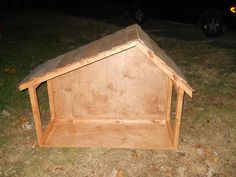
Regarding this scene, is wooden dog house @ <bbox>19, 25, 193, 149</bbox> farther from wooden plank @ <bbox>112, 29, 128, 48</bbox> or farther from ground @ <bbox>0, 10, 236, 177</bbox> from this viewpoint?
ground @ <bbox>0, 10, 236, 177</bbox>

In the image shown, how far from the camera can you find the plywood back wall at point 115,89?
4898 mm

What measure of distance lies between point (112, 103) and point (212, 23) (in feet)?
24.8

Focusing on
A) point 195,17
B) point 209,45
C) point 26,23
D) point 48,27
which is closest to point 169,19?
point 195,17

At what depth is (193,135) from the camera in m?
5.21

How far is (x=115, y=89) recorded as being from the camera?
5.16m

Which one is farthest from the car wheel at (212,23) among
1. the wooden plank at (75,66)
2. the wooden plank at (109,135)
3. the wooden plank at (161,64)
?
the wooden plank at (75,66)

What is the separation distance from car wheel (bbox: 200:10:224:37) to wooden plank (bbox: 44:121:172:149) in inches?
280

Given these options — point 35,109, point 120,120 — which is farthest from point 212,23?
point 35,109

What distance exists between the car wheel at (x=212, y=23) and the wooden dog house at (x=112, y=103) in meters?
6.72

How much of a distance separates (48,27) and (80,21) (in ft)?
7.09

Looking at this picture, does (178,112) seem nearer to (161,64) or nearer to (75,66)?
(161,64)

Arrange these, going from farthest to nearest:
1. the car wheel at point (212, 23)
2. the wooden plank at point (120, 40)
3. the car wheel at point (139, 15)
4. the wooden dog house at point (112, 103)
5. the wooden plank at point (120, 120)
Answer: the car wheel at point (139, 15) < the car wheel at point (212, 23) < the wooden plank at point (120, 120) < the wooden dog house at point (112, 103) < the wooden plank at point (120, 40)

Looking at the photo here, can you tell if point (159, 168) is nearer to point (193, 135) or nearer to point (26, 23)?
point (193, 135)

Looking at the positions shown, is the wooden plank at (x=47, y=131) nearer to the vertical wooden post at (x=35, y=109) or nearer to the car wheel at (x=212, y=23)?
the vertical wooden post at (x=35, y=109)
